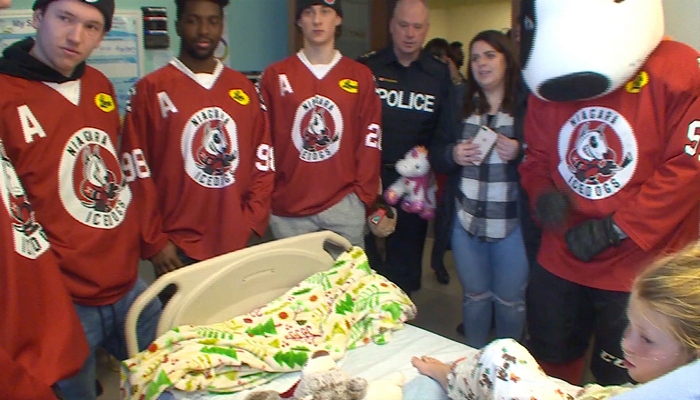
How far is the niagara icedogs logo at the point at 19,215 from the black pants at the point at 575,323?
5.00 ft

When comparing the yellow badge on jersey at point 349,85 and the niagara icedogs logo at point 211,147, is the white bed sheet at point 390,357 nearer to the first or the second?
the niagara icedogs logo at point 211,147

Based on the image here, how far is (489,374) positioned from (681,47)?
3.66ft

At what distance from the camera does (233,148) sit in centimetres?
216

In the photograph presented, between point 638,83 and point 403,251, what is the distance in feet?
4.89

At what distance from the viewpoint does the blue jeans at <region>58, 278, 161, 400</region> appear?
5.90 feet

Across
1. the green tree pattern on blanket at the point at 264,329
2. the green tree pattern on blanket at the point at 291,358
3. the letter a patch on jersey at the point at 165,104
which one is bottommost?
the green tree pattern on blanket at the point at 291,358

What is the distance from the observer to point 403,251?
9.79ft

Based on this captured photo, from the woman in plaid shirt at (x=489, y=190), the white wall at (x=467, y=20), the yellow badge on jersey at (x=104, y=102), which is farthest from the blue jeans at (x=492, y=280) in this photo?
the white wall at (x=467, y=20)

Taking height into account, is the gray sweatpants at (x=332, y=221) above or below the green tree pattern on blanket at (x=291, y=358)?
above

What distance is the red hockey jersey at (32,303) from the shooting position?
1.41 meters

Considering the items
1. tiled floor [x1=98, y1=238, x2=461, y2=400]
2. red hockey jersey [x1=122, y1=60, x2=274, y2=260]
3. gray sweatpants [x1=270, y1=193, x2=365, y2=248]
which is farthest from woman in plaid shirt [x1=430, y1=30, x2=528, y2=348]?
red hockey jersey [x1=122, y1=60, x2=274, y2=260]

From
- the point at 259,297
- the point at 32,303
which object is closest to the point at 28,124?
the point at 32,303

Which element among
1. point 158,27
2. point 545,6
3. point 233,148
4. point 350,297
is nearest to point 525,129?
point 545,6

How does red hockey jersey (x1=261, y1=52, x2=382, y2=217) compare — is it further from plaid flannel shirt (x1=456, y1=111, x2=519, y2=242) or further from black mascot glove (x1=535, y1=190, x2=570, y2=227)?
black mascot glove (x1=535, y1=190, x2=570, y2=227)
